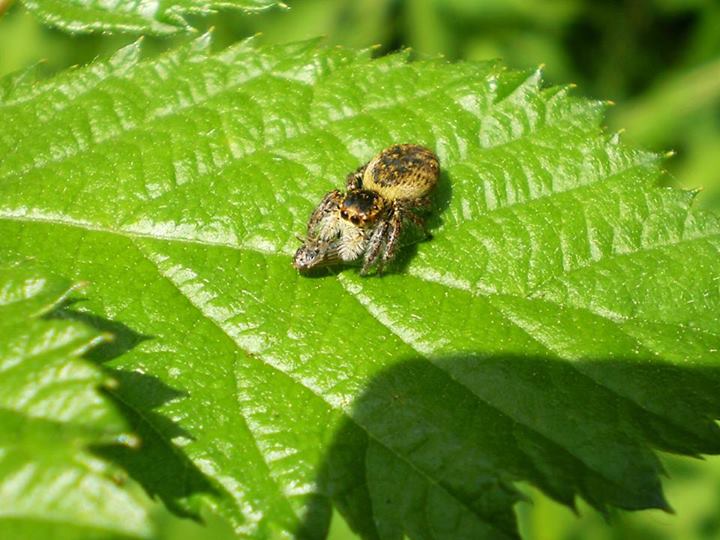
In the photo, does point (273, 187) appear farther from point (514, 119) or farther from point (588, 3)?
point (588, 3)

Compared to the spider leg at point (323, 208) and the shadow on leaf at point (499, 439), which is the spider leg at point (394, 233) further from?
the shadow on leaf at point (499, 439)

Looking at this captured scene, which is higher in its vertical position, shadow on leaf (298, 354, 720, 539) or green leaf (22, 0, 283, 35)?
green leaf (22, 0, 283, 35)

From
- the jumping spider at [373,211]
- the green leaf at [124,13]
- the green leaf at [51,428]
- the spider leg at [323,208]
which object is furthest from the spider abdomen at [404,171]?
the green leaf at [51,428]

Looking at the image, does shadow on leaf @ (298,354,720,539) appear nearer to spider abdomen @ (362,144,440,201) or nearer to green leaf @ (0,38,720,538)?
green leaf @ (0,38,720,538)

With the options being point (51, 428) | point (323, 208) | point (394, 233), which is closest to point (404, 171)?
point (394, 233)

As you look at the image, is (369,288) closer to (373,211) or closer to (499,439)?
(373,211)

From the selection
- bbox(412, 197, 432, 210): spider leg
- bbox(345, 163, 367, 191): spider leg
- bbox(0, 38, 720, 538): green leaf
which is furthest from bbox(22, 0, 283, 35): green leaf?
bbox(412, 197, 432, 210): spider leg
